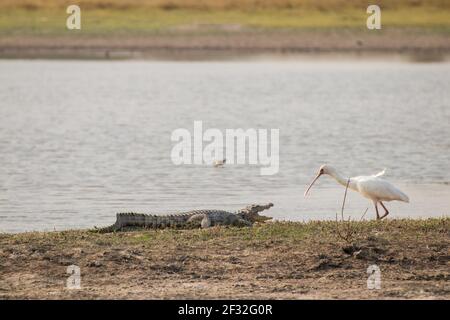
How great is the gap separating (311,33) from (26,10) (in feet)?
53.2

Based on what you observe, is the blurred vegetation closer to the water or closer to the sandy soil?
the sandy soil

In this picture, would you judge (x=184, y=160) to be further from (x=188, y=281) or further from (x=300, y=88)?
(x=300, y=88)

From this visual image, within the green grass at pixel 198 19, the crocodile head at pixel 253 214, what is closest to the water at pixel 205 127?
the crocodile head at pixel 253 214

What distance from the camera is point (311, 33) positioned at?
1993 inches

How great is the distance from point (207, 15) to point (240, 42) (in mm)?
6374

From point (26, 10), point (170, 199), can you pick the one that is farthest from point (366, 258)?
point (26, 10)

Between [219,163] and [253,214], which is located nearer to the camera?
[253,214]

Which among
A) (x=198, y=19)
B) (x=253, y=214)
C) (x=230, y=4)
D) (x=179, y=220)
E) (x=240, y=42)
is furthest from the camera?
(x=230, y=4)

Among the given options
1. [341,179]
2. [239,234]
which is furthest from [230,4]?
[239,234]

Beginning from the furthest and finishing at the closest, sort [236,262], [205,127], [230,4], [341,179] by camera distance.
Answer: [230,4]
[205,127]
[341,179]
[236,262]

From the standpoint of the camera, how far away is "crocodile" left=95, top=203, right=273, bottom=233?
37.9 feet

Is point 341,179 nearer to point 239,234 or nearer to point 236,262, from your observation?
point 239,234

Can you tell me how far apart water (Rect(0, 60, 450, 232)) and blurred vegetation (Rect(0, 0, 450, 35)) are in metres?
2.16

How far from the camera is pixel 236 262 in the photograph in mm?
9391
